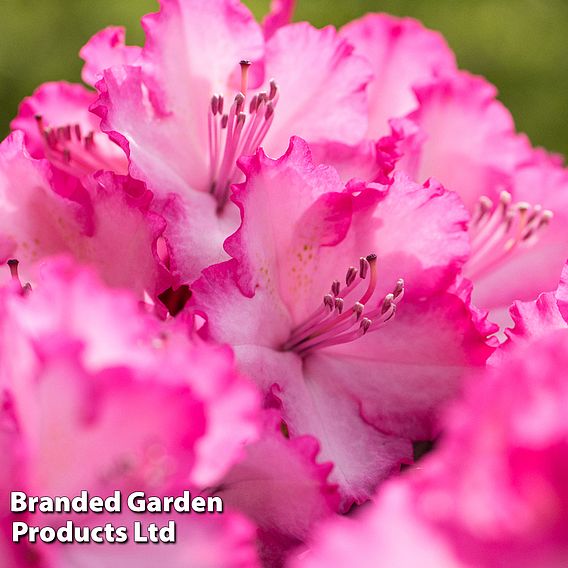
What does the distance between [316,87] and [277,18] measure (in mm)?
105

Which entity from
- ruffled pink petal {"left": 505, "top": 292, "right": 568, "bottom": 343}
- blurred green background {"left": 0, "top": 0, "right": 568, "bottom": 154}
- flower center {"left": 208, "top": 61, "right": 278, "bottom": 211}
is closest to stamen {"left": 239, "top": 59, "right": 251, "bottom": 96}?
flower center {"left": 208, "top": 61, "right": 278, "bottom": 211}

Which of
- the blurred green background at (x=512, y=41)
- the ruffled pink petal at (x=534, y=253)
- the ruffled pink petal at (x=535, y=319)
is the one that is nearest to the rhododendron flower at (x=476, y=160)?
the ruffled pink petal at (x=534, y=253)

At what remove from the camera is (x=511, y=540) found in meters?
0.31

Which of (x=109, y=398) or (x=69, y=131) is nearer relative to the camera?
(x=109, y=398)

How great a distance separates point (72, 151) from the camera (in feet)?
2.18

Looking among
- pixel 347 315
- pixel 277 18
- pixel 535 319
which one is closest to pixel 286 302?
pixel 347 315

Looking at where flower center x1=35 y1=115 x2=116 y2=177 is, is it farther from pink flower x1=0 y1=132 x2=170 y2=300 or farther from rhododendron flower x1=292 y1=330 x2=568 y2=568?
rhododendron flower x1=292 y1=330 x2=568 y2=568

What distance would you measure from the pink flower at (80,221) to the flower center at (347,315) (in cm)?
9

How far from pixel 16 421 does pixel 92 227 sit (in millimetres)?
178

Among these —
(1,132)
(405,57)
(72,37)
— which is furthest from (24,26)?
(405,57)

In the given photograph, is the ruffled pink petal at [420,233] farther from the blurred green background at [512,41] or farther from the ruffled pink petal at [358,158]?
the blurred green background at [512,41]

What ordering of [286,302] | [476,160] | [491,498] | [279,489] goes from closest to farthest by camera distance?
1. [491,498]
2. [279,489]
3. [286,302]
4. [476,160]

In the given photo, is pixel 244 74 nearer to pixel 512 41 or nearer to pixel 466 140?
pixel 466 140

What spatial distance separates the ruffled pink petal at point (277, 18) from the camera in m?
0.72
